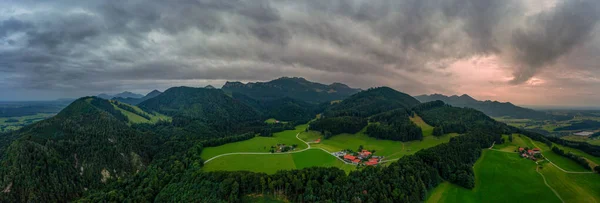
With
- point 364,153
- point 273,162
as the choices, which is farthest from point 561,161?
point 273,162

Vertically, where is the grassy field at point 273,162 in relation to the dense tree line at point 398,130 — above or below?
below

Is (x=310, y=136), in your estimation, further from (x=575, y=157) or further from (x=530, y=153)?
(x=575, y=157)

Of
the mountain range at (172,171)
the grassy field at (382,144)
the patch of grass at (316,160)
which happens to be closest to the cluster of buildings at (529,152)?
the mountain range at (172,171)

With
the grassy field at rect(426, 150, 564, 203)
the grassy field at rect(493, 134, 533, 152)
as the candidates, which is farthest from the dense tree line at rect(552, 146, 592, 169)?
the grassy field at rect(426, 150, 564, 203)

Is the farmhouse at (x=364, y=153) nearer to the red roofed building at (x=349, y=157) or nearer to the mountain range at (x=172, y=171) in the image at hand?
the red roofed building at (x=349, y=157)

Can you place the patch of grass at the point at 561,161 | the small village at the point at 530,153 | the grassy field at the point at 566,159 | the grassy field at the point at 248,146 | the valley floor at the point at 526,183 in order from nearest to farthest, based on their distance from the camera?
1. the valley floor at the point at 526,183
2. the patch of grass at the point at 561,161
3. the grassy field at the point at 566,159
4. the small village at the point at 530,153
5. the grassy field at the point at 248,146

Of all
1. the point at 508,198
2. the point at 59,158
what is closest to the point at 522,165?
the point at 508,198

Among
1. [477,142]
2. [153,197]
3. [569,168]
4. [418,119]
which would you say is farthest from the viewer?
[418,119]

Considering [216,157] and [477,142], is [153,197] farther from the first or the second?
[477,142]
